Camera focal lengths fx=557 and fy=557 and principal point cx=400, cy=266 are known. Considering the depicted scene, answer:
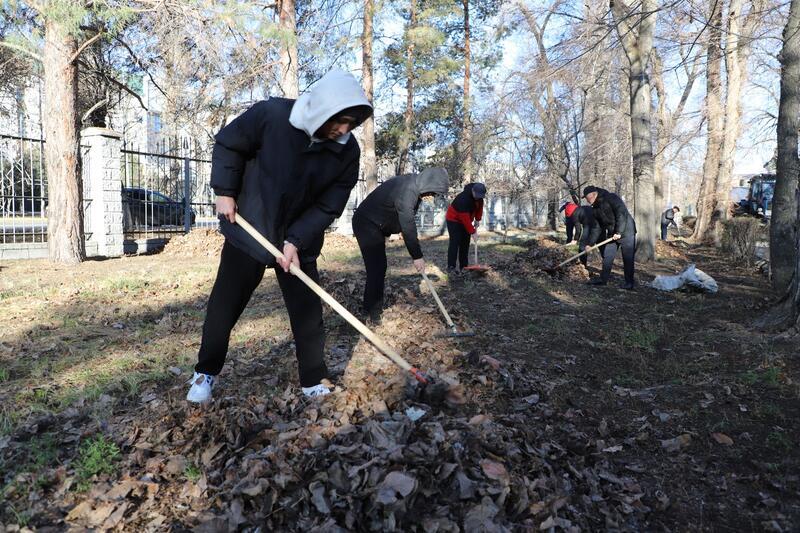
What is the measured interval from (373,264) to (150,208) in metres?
8.96

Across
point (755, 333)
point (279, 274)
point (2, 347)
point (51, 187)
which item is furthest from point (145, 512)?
point (51, 187)

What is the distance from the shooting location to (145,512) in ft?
7.55

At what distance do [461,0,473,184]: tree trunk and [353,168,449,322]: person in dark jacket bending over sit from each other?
54.6 ft

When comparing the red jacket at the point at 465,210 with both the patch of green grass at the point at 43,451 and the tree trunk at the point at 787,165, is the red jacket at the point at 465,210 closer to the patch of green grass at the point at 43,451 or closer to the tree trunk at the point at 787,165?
the tree trunk at the point at 787,165

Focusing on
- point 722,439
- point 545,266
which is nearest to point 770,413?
point 722,439

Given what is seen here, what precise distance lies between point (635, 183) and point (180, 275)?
33.0 feet

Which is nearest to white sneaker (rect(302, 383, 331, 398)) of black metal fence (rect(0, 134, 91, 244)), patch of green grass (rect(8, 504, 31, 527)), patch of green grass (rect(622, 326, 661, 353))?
patch of green grass (rect(8, 504, 31, 527))

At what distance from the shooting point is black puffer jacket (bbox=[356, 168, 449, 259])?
18.4 ft

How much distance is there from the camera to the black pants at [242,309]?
307cm

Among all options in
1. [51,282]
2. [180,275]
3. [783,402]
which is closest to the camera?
[783,402]

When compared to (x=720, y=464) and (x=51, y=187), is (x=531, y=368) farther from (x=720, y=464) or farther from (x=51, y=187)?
(x=51, y=187)

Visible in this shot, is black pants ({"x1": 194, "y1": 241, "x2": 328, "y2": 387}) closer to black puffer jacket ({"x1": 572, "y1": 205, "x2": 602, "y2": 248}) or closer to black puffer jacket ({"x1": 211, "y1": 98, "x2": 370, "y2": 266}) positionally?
black puffer jacket ({"x1": 211, "y1": 98, "x2": 370, "y2": 266})

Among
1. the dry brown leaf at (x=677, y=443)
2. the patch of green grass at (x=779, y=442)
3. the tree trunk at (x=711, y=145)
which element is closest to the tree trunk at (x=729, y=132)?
the tree trunk at (x=711, y=145)

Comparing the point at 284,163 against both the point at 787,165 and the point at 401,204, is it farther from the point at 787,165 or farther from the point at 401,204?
the point at 787,165
